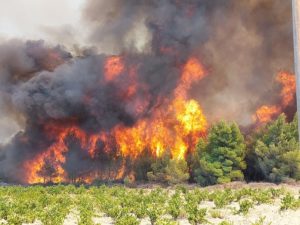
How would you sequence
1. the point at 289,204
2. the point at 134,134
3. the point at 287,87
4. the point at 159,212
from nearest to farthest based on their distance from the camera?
the point at 159,212 < the point at 289,204 < the point at 287,87 < the point at 134,134

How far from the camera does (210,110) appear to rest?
5262cm

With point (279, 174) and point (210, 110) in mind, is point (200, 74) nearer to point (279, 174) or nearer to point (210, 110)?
point (210, 110)

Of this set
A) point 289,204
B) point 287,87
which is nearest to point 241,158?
point 287,87

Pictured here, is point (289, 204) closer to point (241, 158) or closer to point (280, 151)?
point (280, 151)

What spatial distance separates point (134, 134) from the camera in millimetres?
54438

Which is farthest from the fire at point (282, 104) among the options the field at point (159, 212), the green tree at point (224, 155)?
the field at point (159, 212)

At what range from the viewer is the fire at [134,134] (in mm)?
49688

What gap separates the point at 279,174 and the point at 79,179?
29044mm

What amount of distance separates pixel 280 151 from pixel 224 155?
4.43 m

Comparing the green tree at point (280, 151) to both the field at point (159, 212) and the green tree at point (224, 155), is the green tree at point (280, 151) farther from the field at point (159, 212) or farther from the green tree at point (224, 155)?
the field at point (159, 212)

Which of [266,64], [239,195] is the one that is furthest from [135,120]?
[239,195]

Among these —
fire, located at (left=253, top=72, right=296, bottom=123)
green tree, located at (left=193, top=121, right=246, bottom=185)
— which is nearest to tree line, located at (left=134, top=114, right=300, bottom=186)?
green tree, located at (left=193, top=121, right=246, bottom=185)

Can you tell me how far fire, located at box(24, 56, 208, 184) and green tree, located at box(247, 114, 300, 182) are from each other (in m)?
12.6

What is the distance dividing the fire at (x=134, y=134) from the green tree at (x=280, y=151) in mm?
12624
